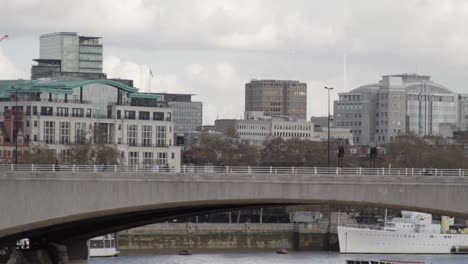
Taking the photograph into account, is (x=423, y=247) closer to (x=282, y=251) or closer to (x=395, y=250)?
(x=395, y=250)

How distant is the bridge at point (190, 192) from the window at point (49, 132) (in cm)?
8113

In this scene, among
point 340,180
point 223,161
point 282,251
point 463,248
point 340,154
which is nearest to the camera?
point 340,180

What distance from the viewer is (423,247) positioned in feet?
466

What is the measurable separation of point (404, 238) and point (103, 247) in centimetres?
2929

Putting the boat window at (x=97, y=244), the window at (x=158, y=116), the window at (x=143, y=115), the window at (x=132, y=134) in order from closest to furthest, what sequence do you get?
the boat window at (x=97, y=244), the window at (x=132, y=134), the window at (x=143, y=115), the window at (x=158, y=116)

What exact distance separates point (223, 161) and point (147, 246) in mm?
57567

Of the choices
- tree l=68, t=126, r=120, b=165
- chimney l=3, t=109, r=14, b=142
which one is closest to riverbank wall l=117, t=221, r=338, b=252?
tree l=68, t=126, r=120, b=165

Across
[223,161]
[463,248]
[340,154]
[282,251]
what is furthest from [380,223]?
[340,154]

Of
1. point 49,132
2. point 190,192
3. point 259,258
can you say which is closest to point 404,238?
point 259,258

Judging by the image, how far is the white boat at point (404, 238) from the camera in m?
140

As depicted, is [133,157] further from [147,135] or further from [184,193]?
[184,193]

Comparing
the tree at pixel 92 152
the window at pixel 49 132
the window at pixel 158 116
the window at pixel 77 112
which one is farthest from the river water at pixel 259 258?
the window at pixel 158 116

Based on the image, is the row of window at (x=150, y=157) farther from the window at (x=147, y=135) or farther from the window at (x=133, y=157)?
the window at (x=147, y=135)

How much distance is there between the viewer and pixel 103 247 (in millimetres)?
124750
